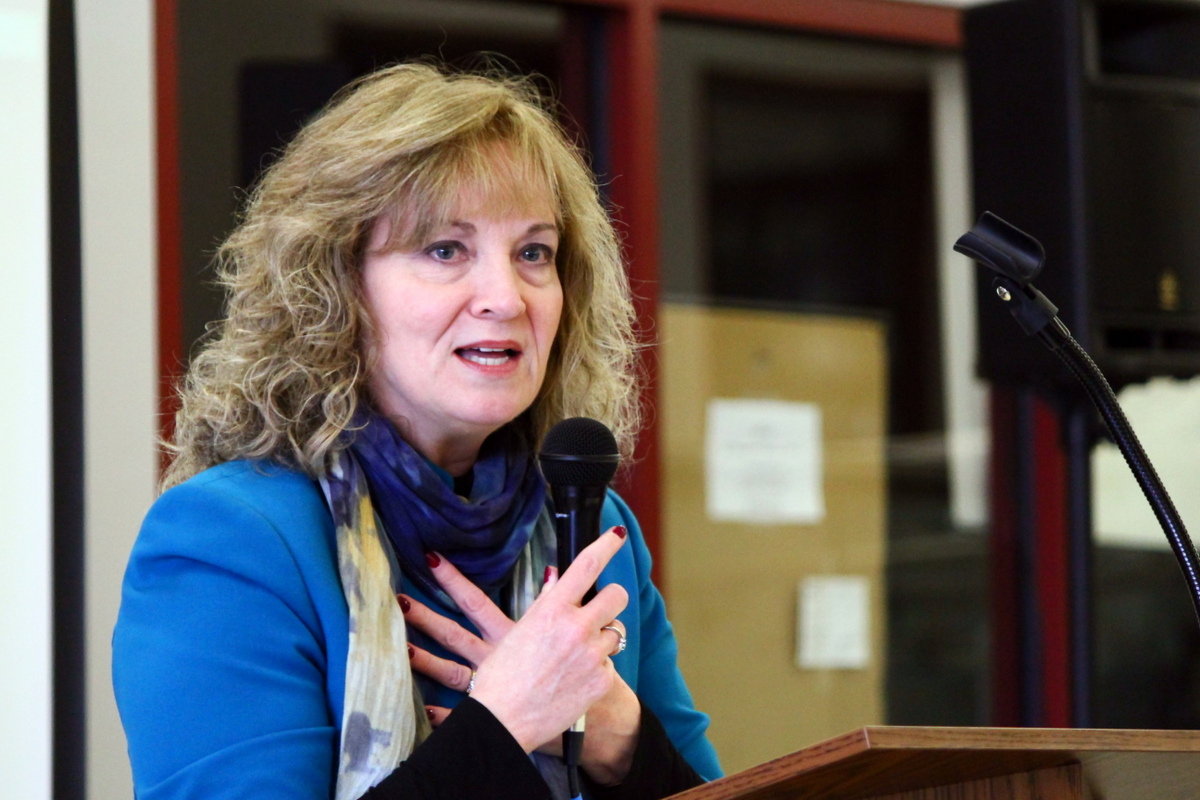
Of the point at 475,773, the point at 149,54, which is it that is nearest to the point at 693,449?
the point at 149,54

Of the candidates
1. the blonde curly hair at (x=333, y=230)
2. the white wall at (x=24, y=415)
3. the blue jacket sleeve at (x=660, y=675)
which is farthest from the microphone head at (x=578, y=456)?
the white wall at (x=24, y=415)

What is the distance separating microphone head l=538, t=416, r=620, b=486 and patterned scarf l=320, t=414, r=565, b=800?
204 mm

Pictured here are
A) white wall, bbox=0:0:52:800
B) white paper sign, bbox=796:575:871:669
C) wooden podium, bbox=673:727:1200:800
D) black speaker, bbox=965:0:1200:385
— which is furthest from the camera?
white paper sign, bbox=796:575:871:669

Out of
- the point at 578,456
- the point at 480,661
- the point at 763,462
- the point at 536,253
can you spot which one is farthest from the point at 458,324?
the point at 763,462

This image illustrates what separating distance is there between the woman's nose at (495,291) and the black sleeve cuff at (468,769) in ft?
1.50

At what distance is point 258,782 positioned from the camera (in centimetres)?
129

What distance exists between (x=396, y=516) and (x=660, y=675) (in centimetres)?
47

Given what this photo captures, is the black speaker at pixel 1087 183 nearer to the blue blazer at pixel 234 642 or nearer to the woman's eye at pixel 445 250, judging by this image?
the woman's eye at pixel 445 250

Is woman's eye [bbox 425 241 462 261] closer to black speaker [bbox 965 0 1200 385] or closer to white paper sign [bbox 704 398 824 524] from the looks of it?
black speaker [bbox 965 0 1200 385]

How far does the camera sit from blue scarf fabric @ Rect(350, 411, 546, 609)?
1.53 m

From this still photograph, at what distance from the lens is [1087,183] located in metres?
2.82

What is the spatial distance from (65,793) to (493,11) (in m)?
1.96

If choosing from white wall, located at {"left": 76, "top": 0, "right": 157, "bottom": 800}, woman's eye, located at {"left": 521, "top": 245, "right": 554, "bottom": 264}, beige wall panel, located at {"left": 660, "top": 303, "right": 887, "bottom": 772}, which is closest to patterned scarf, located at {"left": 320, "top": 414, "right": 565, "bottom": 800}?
woman's eye, located at {"left": 521, "top": 245, "right": 554, "bottom": 264}

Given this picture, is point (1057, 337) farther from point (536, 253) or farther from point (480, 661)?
point (480, 661)
